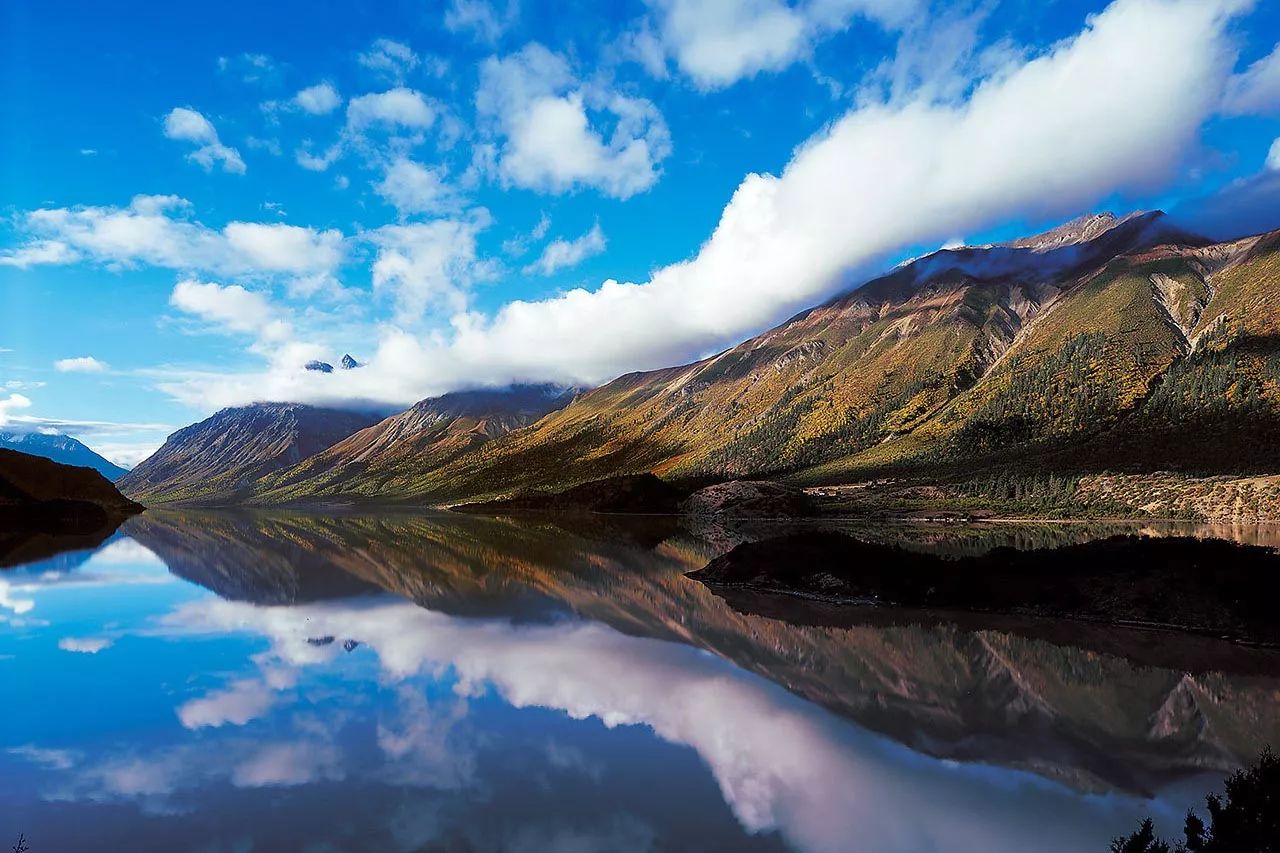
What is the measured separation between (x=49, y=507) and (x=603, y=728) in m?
163

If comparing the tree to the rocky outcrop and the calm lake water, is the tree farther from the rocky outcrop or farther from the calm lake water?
the rocky outcrop

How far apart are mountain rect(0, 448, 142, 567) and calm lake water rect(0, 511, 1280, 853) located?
187ft

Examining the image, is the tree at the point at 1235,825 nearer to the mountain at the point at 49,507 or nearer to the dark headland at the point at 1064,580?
the dark headland at the point at 1064,580

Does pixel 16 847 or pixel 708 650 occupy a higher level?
pixel 16 847

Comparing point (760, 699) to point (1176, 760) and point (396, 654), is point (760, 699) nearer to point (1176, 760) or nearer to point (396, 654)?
point (1176, 760)

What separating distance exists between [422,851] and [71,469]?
20497cm

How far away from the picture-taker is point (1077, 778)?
14.5 metres

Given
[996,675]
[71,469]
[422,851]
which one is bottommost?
[996,675]

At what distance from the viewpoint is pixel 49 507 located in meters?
131

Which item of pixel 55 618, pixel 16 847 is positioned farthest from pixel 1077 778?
pixel 55 618

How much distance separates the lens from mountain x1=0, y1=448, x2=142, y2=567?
7875 cm

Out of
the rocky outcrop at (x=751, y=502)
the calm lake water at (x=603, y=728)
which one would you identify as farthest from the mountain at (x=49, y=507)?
the rocky outcrop at (x=751, y=502)

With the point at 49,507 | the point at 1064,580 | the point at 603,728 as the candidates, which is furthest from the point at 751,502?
the point at 49,507

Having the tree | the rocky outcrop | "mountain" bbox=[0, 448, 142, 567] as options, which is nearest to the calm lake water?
the tree
